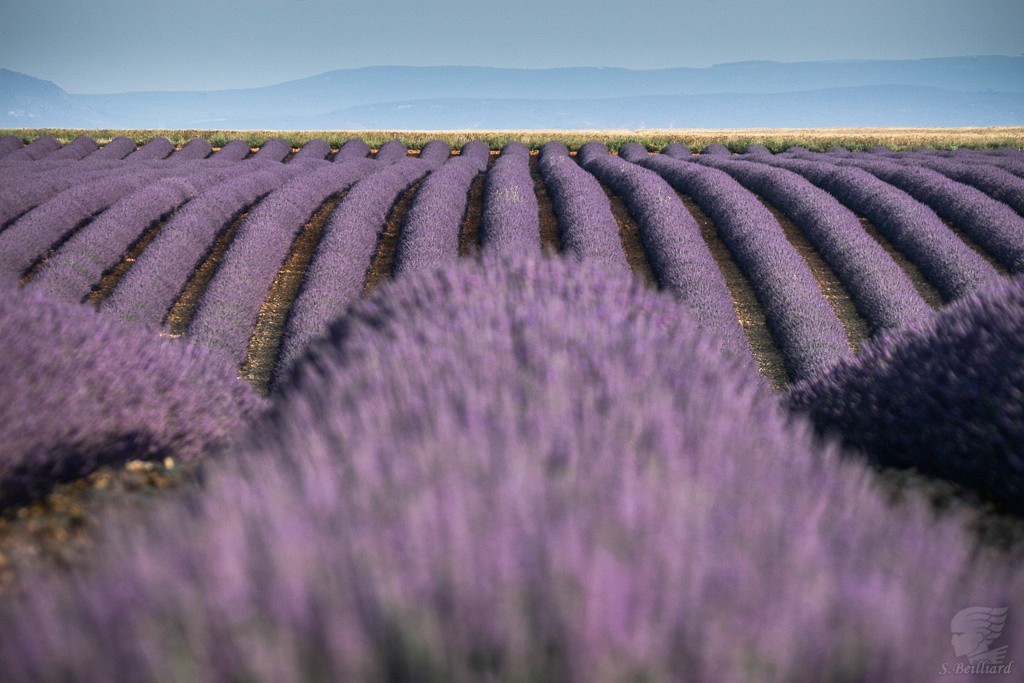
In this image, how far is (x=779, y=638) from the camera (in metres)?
1.03

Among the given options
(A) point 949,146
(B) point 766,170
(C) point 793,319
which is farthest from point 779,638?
(A) point 949,146

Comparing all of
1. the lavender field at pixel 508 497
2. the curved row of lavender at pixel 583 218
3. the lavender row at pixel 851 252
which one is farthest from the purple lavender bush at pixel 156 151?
the lavender field at pixel 508 497

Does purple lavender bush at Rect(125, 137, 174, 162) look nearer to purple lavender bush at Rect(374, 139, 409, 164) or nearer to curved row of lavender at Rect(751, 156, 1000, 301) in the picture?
purple lavender bush at Rect(374, 139, 409, 164)

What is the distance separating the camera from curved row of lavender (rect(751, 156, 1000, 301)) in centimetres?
949

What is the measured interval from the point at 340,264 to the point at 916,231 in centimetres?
812

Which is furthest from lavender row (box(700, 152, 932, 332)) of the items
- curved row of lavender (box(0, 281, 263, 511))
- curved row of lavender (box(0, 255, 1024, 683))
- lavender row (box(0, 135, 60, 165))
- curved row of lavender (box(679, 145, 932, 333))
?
lavender row (box(0, 135, 60, 165))

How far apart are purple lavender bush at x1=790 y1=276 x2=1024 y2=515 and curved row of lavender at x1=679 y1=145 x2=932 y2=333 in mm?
3457

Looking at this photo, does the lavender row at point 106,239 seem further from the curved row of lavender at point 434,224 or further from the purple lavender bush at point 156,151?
the purple lavender bush at point 156,151

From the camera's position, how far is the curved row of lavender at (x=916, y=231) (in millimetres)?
9492

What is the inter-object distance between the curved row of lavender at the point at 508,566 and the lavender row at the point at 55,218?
9890 mm

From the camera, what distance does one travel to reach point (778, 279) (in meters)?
9.26

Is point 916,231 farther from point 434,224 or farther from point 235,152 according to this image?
point 235,152

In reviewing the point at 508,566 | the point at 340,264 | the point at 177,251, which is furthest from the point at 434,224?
the point at 508,566

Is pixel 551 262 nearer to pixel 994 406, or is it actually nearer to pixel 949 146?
pixel 994 406
